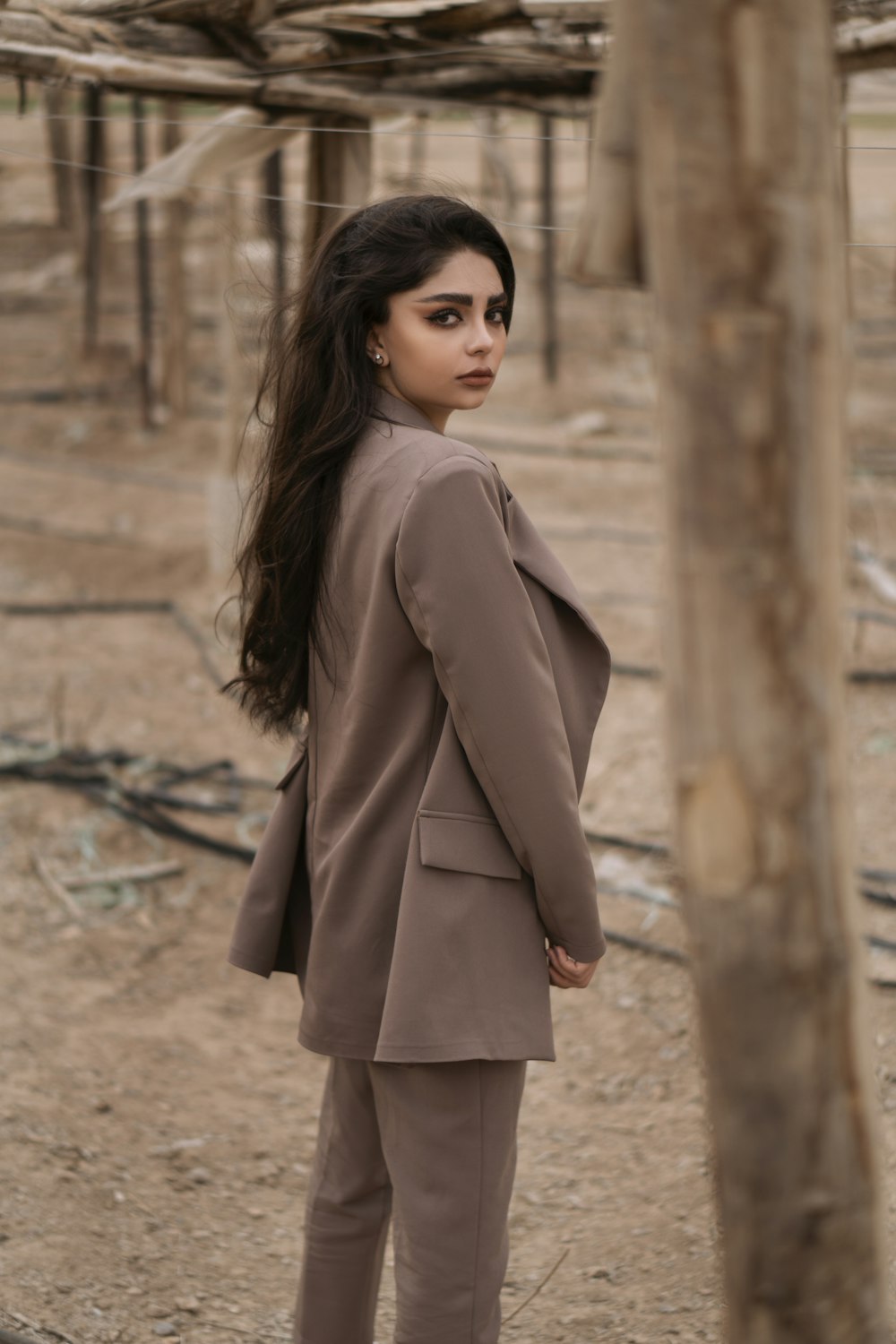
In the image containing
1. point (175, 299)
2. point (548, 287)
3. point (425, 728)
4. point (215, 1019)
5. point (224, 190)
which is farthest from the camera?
point (548, 287)

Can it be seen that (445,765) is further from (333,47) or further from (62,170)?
(62,170)

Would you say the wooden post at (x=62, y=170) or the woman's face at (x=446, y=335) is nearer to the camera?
the woman's face at (x=446, y=335)

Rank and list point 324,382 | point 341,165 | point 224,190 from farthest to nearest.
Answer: point 341,165
point 224,190
point 324,382

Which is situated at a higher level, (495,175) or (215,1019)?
(495,175)

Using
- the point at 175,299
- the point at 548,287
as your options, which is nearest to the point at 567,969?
the point at 175,299

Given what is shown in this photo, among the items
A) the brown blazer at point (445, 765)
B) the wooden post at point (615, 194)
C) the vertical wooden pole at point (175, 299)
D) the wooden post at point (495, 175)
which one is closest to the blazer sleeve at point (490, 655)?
the brown blazer at point (445, 765)

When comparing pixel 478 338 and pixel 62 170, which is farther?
pixel 62 170

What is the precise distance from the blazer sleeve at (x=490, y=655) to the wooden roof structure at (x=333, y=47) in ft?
6.55

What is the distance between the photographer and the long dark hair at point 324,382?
180 cm

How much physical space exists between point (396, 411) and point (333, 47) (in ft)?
6.81

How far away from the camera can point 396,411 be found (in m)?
1.82

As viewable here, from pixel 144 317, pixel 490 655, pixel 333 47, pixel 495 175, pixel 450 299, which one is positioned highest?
pixel 333 47

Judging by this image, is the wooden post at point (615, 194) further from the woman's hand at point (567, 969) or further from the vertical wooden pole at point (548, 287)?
the vertical wooden pole at point (548, 287)

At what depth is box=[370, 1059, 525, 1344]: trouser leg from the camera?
176cm
